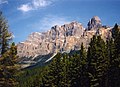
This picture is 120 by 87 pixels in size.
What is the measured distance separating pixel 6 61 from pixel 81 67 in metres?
40.2

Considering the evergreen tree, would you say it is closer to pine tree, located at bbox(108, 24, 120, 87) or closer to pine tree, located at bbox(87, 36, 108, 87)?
pine tree, located at bbox(87, 36, 108, 87)

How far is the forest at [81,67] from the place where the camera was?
29.0 m

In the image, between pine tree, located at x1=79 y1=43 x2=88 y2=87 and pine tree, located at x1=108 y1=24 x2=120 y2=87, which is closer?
pine tree, located at x1=108 y1=24 x2=120 y2=87

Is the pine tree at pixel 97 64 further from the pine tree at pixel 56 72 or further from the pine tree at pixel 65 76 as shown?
the pine tree at pixel 56 72

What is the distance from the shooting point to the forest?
2905 centimetres

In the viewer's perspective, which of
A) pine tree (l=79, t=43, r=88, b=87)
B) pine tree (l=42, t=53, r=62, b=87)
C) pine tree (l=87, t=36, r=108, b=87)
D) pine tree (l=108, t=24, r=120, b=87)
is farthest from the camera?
pine tree (l=42, t=53, r=62, b=87)

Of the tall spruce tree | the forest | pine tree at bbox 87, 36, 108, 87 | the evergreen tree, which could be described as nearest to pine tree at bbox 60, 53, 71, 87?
the forest

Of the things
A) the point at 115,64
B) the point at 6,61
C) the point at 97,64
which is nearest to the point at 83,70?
the point at 97,64

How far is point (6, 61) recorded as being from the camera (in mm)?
29141

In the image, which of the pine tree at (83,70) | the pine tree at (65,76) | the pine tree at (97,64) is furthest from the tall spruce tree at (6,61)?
the pine tree at (65,76)

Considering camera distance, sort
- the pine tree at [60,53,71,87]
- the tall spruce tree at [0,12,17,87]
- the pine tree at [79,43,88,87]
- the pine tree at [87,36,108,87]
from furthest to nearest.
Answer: the pine tree at [60,53,71,87] < the pine tree at [79,43,88,87] < the pine tree at [87,36,108,87] < the tall spruce tree at [0,12,17,87]

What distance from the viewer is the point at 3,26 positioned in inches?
1129

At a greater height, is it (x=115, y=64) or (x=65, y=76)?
(x=115, y=64)

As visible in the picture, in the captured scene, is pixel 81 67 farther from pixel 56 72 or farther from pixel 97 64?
pixel 97 64
